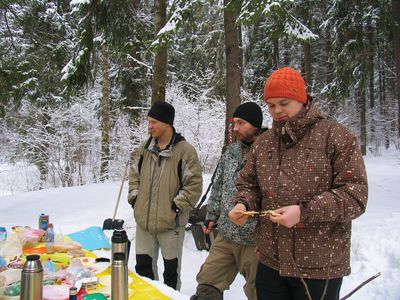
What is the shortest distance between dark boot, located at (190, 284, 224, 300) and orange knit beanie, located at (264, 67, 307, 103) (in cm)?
156

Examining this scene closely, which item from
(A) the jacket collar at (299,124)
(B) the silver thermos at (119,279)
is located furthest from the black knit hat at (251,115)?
(B) the silver thermos at (119,279)

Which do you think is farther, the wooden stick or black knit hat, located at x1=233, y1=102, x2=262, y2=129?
black knit hat, located at x1=233, y1=102, x2=262, y2=129

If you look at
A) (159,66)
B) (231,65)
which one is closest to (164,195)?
(231,65)

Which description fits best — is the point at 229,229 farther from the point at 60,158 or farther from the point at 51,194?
the point at 60,158

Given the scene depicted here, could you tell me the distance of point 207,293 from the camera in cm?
291

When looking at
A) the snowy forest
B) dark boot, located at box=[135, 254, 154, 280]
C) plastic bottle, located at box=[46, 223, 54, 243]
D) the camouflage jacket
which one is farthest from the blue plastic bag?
the snowy forest

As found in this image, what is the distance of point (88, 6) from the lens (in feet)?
21.7

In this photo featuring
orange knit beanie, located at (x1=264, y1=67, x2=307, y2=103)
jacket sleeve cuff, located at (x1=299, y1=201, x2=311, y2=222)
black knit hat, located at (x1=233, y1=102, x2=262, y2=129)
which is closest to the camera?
jacket sleeve cuff, located at (x1=299, y1=201, x2=311, y2=222)

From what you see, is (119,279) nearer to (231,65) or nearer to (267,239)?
(267,239)

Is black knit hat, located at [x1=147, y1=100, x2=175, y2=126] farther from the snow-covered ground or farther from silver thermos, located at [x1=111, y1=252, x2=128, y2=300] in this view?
silver thermos, located at [x1=111, y1=252, x2=128, y2=300]

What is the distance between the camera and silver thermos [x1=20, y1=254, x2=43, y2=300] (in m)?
1.95

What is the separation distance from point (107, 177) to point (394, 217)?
37.8 ft

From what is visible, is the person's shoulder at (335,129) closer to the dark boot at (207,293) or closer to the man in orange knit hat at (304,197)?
the man in orange knit hat at (304,197)

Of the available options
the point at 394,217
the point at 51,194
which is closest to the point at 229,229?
the point at 394,217
